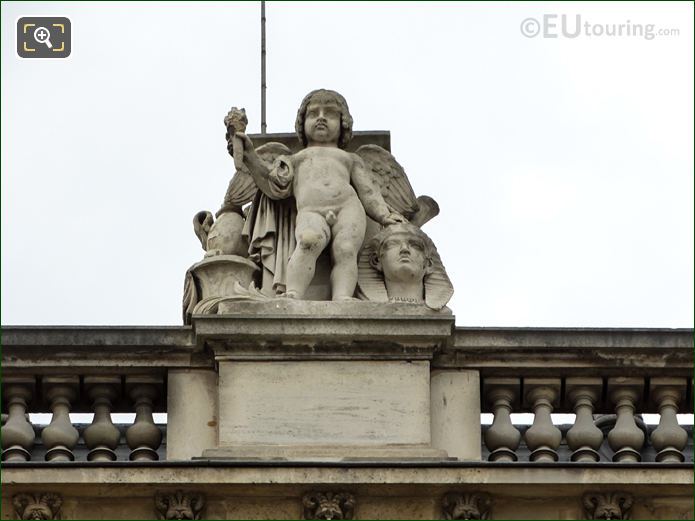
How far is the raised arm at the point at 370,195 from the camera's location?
864 inches

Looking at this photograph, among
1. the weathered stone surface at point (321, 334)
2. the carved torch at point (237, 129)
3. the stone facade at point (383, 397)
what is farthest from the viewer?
the carved torch at point (237, 129)

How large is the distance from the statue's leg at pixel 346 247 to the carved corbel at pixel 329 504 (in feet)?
6.55

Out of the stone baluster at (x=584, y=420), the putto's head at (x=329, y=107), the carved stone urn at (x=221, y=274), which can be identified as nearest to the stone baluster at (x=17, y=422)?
the carved stone urn at (x=221, y=274)

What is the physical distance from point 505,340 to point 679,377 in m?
1.33

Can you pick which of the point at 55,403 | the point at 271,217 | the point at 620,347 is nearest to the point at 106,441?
the point at 55,403

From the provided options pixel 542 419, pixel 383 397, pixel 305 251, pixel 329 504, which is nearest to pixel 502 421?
pixel 542 419

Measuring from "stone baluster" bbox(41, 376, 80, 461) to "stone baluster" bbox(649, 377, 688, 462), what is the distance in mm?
4271

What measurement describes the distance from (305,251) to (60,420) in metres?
2.33

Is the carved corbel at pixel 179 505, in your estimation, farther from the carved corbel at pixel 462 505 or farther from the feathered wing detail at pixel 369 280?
the feathered wing detail at pixel 369 280

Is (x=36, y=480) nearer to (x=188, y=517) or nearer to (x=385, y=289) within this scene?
(x=188, y=517)

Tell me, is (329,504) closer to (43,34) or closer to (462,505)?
(462,505)

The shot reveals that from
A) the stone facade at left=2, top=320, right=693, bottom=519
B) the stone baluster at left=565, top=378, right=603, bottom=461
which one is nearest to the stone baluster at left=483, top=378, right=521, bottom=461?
the stone facade at left=2, top=320, right=693, bottom=519

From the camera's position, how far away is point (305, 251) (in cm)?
2141

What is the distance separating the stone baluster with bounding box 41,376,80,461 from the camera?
2031 centimetres
